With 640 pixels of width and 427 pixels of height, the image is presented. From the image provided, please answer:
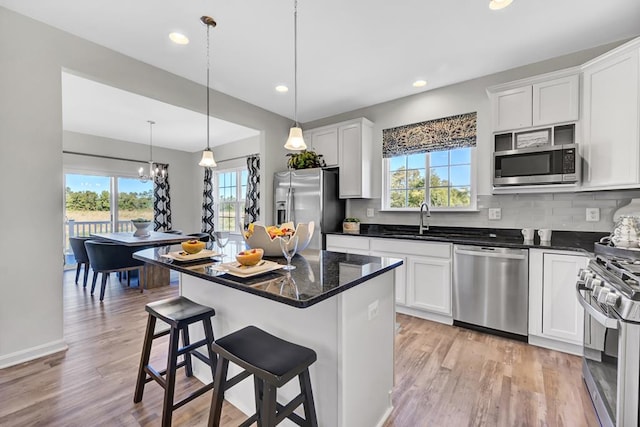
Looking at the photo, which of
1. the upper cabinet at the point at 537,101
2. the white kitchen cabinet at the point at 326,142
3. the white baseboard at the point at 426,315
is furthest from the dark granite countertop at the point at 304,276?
the white kitchen cabinet at the point at 326,142

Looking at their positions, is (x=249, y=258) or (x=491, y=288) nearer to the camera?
(x=249, y=258)

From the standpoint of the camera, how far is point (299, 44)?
8.56 ft

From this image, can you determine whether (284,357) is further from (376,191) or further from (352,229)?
(376,191)

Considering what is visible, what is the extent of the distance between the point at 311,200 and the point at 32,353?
3.07 metres

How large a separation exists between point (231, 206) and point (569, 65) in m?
5.95

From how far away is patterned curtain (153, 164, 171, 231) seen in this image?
251 inches

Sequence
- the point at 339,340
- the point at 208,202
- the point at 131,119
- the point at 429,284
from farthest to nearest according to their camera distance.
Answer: the point at 208,202
the point at 131,119
the point at 429,284
the point at 339,340

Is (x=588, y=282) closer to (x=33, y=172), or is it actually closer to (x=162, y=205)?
(x=33, y=172)

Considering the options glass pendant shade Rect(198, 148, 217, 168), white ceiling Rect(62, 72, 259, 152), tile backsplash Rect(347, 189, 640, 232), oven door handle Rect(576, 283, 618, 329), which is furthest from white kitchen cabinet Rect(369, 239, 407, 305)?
white ceiling Rect(62, 72, 259, 152)

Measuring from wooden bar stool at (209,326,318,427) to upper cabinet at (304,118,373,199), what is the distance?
2.88m

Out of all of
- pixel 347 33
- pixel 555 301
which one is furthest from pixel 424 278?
pixel 347 33

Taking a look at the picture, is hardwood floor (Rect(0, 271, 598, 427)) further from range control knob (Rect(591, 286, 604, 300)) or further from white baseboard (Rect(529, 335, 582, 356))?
range control knob (Rect(591, 286, 604, 300))

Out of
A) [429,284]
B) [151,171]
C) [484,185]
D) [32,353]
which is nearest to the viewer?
[32,353]

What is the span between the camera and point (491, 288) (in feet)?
8.72
